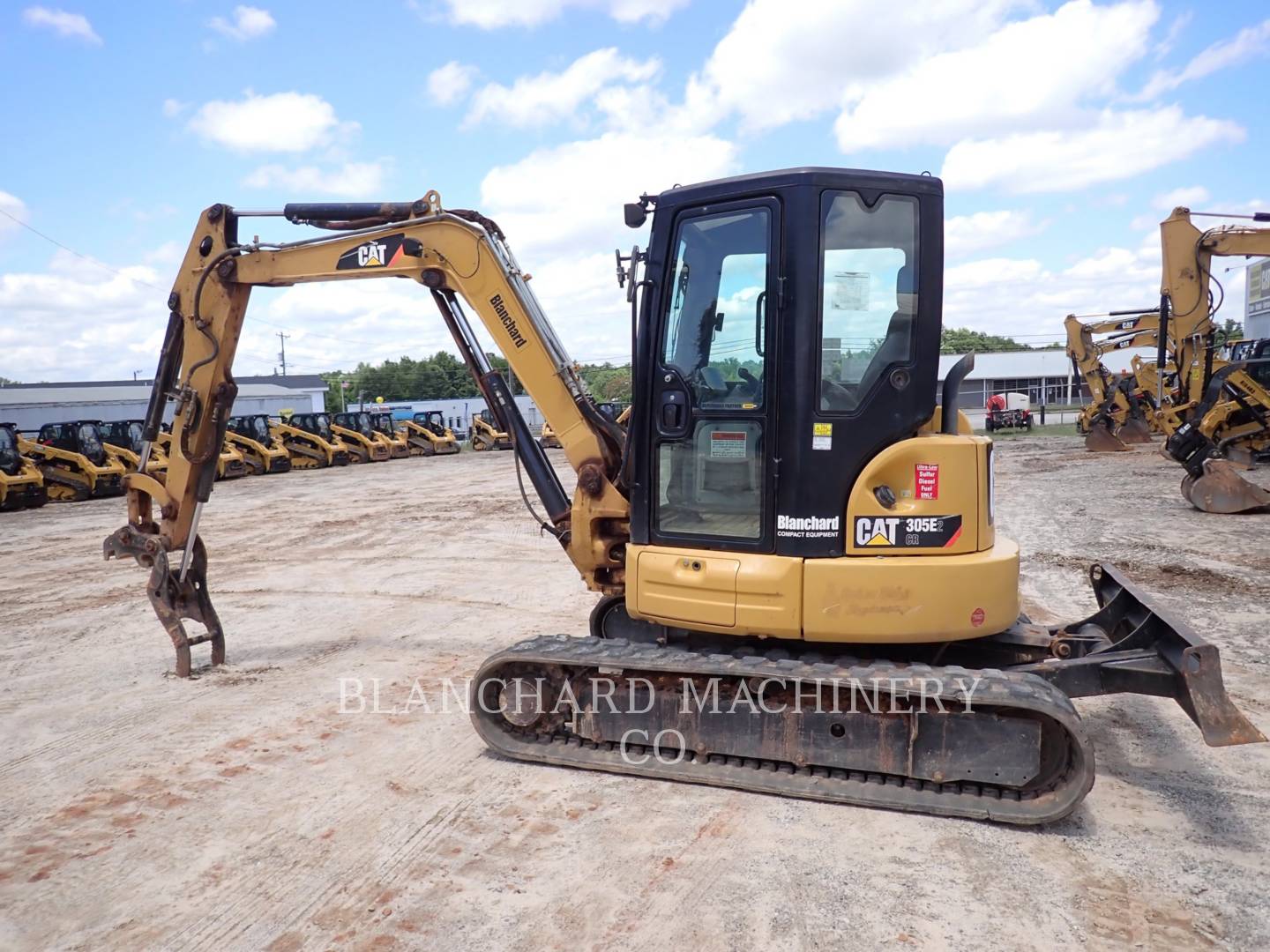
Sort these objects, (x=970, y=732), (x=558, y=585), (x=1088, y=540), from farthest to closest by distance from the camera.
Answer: (x=1088, y=540), (x=558, y=585), (x=970, y=732)

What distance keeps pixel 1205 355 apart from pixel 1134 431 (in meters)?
9.75

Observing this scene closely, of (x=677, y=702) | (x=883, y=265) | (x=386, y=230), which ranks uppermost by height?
(x=386, y=230)

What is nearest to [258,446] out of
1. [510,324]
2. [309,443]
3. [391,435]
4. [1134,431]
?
[309,443]

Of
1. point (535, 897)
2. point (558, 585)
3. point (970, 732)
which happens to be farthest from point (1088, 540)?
point (535, 897)

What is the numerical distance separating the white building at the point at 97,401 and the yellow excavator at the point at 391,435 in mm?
8379

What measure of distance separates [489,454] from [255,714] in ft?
89.9

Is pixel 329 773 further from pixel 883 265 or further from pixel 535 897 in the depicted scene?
pixel 883 265

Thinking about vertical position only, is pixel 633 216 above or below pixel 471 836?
above

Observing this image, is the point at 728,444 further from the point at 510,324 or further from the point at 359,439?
the point at 359,439

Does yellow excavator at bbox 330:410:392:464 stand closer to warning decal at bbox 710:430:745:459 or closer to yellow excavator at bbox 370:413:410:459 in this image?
yellow excavator at bbox 370:413:410:459

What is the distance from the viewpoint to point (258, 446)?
26031mm

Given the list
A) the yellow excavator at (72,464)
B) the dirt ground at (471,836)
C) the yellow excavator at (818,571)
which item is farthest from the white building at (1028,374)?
the yellow excavator at (818,571)

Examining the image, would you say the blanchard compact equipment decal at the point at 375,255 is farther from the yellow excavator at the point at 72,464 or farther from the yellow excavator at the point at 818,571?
the yellow excavator at the point at 72,464

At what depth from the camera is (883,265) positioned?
4.28m
